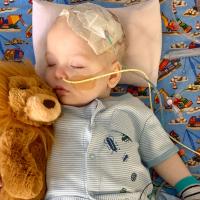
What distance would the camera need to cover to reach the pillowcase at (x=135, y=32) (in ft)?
5.09

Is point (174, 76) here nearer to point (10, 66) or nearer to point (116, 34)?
point (116, 34)

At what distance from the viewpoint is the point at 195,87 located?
1.67 meters

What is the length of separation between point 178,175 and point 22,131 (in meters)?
0.58

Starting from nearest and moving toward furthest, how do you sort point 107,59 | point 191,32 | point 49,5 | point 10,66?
point 10,66, point 107,59, point 49,5, point 191,32

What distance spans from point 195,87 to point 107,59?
16.9 inches

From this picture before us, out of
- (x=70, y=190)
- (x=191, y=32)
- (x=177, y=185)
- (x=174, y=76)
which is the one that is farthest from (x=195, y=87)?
(x=70, y=190)

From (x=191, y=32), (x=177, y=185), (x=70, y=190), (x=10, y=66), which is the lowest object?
Result: (x=177, y=185)

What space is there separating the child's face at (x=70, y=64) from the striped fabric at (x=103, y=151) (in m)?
0.05

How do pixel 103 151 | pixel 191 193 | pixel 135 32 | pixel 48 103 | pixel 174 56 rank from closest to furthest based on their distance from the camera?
pixel 48 103 → pixel 103 151 → pixel 191 193 → pixel 135 32 → pixel 174 56

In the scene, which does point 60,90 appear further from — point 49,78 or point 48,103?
point 48,103

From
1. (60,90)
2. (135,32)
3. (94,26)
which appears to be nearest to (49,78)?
(60,90)

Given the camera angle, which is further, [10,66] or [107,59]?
[107,59]

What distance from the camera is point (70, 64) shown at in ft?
Result: 4.45

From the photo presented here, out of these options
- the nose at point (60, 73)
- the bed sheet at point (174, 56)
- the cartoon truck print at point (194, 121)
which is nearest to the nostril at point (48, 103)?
the nose at point (60, 73)
